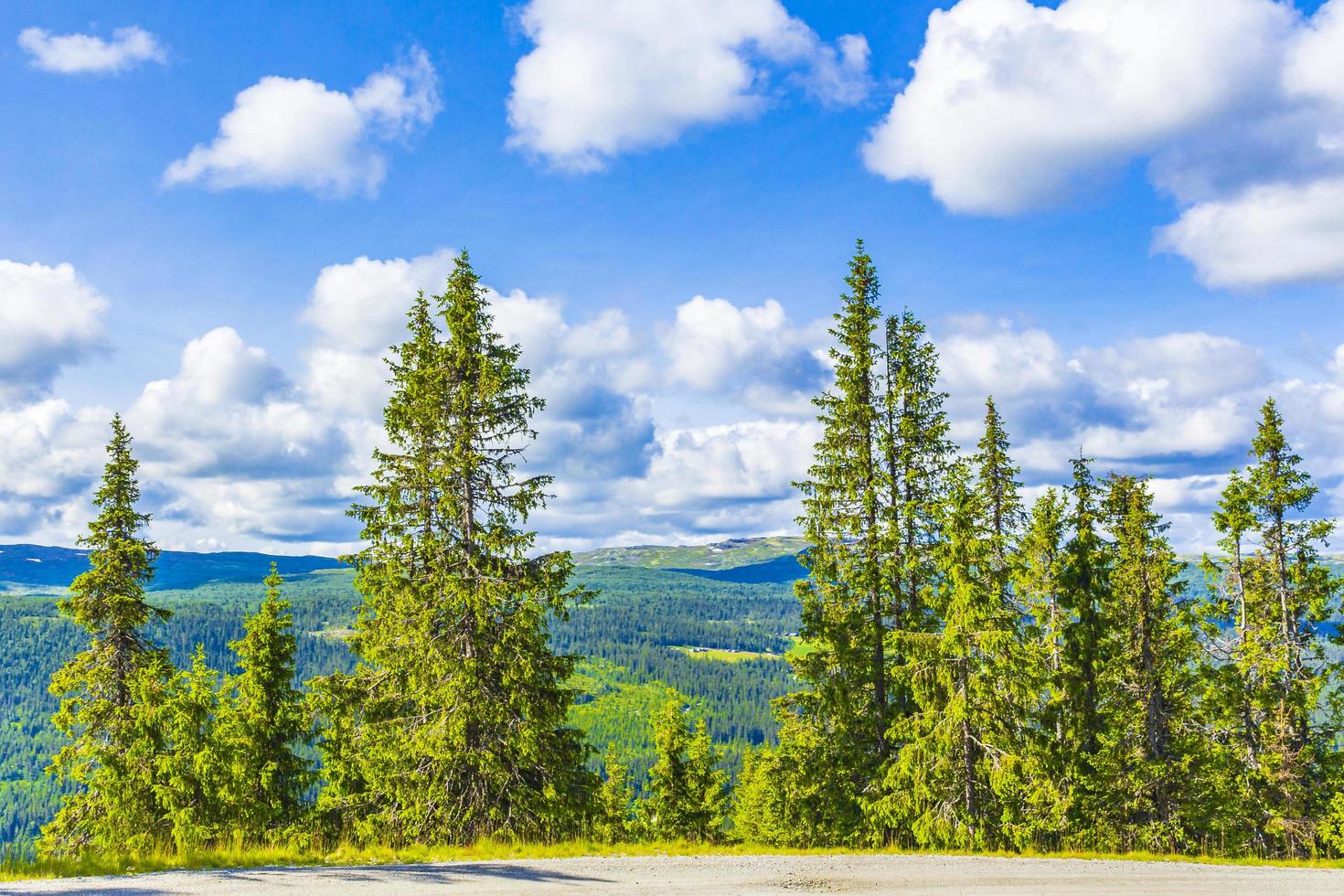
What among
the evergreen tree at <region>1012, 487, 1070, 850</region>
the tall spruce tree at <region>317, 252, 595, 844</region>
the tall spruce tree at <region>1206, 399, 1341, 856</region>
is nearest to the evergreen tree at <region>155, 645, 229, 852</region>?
the tall spruce tree at <region>317, 252, 595, 844</region>

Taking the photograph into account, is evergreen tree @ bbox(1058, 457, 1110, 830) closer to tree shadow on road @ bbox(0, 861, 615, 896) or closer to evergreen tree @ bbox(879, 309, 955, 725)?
evergreen tree @ bbox(879, 309, 955, 725)

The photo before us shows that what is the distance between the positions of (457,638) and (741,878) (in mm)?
8730

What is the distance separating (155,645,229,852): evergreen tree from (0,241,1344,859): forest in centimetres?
11

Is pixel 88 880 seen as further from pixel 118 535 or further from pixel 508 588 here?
pixel 118 535

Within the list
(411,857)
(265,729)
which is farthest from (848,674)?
(265,729)

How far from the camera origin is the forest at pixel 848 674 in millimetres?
18078

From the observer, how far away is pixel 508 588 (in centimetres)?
1803

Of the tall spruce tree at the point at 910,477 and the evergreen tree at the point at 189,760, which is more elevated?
the tall spruce tree at the point at 910,477

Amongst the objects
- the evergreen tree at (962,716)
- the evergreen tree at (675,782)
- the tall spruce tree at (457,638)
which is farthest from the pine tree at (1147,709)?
the evergreen tree at (675,782)

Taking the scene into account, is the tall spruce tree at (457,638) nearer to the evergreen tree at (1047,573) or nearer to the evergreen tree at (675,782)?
the evergreen tree at (1047,573)

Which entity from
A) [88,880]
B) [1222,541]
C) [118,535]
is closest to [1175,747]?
[1222,541]

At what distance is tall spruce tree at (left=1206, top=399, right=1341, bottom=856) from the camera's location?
2427 centimetres

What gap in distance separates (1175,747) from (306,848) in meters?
22.9

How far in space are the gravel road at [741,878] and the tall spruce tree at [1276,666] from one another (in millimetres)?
12326
